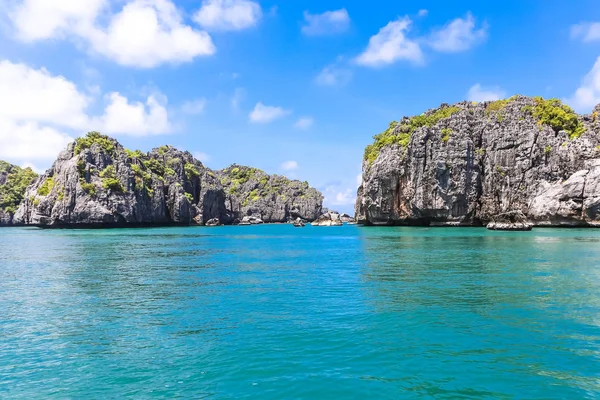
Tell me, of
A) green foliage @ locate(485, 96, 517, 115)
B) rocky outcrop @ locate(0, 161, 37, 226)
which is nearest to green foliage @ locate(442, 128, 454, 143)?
green foliage @ locate(485, 96, 517, 115)

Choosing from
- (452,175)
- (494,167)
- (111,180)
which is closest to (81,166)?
(111,180)

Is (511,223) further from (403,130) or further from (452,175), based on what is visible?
(403,130)

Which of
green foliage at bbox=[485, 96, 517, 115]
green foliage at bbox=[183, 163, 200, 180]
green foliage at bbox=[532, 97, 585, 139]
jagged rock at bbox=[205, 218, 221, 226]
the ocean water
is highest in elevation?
green foliage at bbox=[485, 96, 517, 115]

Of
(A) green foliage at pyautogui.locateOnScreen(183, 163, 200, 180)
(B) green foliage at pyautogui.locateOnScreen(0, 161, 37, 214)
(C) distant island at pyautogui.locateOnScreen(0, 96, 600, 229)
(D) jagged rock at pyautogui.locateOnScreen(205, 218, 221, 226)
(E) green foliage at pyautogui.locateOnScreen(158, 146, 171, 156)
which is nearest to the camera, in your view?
(C) distant island at pyautogui.locateOnScreen(0, 96, 600, 229)

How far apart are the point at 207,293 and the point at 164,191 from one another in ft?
427

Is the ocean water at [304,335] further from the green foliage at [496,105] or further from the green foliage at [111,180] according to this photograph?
the green foliage at [111,180]

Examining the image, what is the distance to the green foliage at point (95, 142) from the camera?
124 m

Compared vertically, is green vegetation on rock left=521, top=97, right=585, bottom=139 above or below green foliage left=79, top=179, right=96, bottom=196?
above

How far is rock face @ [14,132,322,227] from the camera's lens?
11450cm

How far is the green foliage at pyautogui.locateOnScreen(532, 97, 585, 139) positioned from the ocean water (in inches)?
3251

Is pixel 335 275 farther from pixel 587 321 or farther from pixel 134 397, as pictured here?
pixel 134 397

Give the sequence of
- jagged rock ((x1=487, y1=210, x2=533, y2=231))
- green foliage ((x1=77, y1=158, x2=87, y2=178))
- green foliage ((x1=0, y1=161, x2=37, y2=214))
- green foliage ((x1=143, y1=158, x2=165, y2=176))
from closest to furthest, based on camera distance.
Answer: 1. jagged rock ((x1=487, y1=210, x2=533, y2=231))
2. green foliage ((x1=77, y1=158, x2=87, y2=178))
3. green foliage ((x1=143, y1=158, x2=165, y2=176))
4. green foliage ((x1=0, y1=161, x2=37, y2=214))

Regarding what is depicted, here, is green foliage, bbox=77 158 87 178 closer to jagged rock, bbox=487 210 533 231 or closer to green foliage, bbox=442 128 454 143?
green foliage, bbox=442 128 454 143

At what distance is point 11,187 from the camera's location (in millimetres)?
167750
